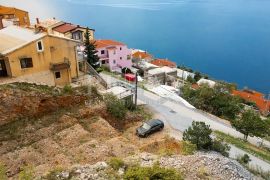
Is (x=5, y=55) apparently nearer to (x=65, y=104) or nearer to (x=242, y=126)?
(x=65, y=104)

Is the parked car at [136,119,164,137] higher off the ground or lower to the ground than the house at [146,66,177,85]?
higher

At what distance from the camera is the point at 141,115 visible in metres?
27.5

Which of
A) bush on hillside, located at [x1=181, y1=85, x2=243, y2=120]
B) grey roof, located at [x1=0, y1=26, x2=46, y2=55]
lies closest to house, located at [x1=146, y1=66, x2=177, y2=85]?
bush on hillside, located at [x1=181, y1=85, x2=243, y2=120]

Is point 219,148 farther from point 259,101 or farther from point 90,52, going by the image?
point 259,101

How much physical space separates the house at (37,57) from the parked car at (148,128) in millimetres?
9265

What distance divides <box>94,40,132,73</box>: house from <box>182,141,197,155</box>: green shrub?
37.9 m

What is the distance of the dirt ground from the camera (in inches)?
A: 665

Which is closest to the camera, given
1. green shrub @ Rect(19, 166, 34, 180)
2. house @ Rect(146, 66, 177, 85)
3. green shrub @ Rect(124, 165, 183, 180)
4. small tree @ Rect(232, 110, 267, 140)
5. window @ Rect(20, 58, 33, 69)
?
green shrub @ Rect(124, 165, 183, 180)

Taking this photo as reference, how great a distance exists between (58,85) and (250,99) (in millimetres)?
46617

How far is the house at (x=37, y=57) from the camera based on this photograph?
24.2m

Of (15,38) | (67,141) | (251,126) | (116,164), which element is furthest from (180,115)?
(15,38)

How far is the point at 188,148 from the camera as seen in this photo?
63.5ft

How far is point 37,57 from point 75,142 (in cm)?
1001

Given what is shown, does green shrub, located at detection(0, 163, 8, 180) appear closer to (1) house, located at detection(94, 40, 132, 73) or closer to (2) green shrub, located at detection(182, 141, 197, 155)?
(2) green shrub, located at detection(182, 141, 197, 155)
